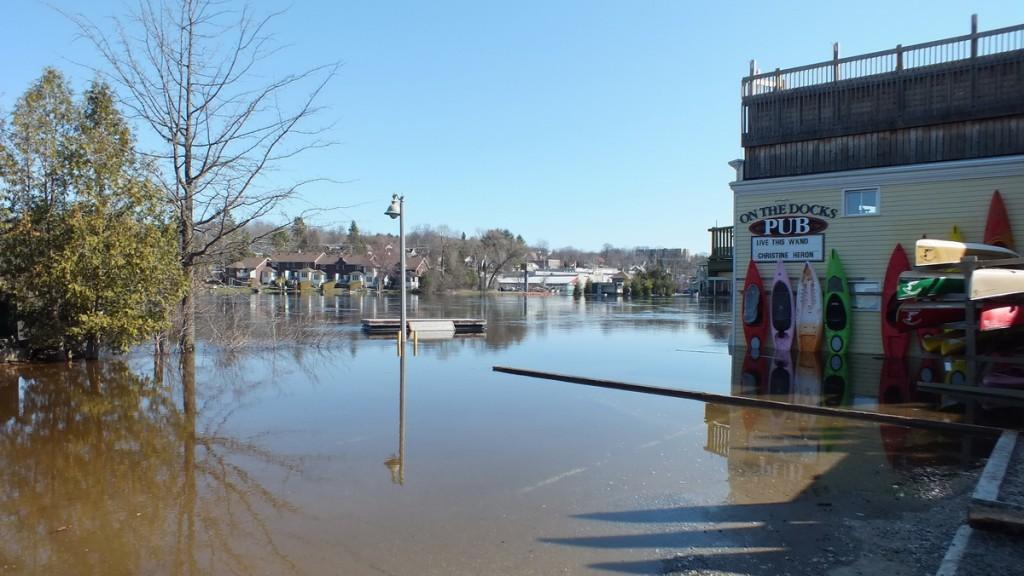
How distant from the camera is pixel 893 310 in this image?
14.4 m

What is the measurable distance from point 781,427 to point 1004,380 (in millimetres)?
3770

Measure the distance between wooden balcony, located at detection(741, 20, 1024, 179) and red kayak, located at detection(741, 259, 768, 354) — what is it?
2.70 metres

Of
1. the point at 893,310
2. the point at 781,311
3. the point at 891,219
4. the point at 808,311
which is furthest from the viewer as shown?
the point at 781,311

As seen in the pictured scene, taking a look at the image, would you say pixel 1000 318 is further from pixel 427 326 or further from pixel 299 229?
pixel 427 326

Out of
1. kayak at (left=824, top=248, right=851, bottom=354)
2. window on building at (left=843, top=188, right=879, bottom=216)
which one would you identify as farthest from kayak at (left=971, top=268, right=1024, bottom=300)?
window on building at (left=843, top=188, right=879, bottom=216)

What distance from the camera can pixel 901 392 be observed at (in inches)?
426

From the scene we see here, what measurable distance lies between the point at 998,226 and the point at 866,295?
2.86 m

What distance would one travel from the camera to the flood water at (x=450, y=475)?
15.3 feet

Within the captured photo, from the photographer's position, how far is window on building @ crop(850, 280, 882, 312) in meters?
15.2

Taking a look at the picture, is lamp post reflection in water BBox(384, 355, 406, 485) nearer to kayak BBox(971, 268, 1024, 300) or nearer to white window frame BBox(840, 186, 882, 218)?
kayak BBox(971, 268, 1024, 300)

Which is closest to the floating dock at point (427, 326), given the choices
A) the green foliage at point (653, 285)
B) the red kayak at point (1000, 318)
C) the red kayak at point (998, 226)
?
the red kayak at point (998, 226)

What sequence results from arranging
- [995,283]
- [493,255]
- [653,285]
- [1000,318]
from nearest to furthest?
[995,283], [1000,318], [653,285], [493,255]

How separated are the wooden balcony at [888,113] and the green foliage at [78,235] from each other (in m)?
14.2

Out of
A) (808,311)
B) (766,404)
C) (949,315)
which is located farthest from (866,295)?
(766,404)
